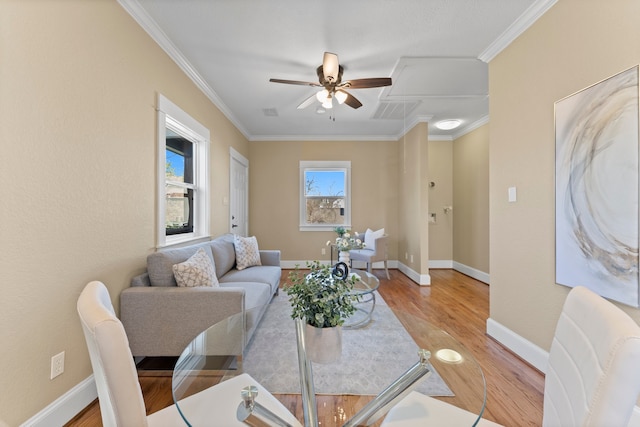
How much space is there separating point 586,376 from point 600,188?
138cm

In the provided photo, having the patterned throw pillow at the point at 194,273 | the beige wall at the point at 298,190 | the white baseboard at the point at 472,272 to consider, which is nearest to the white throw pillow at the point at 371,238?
the beige wall at the point at 298,190

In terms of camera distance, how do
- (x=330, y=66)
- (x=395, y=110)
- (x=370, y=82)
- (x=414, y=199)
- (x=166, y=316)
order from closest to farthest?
(x=166, y=316) → (x=330, y=66) → (x=370, y=82) → (x=395, y=110) → (x=414, y=199)

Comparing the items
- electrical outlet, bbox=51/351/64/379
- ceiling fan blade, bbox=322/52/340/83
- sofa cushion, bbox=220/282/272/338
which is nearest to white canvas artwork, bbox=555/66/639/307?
ceiling fan blade, bbox=322/52/340/83

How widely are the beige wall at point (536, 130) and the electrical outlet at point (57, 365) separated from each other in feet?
10.2

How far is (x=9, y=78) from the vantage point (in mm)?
1224

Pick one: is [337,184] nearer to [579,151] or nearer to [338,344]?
[579,151]

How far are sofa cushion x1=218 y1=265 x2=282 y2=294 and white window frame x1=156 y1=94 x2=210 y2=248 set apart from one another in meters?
0.61

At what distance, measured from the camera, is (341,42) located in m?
2.38

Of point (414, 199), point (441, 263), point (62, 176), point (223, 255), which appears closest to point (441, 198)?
point (414, 199)

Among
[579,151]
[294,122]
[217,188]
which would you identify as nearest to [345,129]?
[294,122]

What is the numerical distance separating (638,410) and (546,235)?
104 cm

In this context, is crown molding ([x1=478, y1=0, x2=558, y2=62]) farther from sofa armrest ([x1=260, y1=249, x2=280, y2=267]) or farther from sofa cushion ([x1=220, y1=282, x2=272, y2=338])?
sofa armrest ([x1=260, y1=249, x2=280, y2=267])

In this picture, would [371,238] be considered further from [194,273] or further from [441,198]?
[194,273]

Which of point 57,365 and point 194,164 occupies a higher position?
point 194,164
